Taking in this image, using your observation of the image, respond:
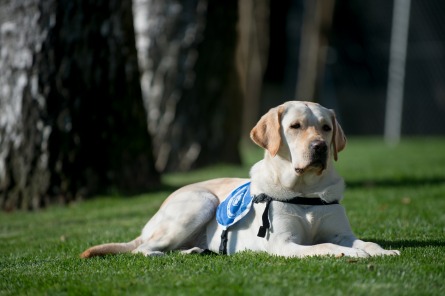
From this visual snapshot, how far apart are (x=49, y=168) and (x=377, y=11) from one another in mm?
18511

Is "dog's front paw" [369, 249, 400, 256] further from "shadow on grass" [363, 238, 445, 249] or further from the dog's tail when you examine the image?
the dog's tail

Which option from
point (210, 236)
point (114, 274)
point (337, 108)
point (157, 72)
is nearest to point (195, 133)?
point (157, 72)

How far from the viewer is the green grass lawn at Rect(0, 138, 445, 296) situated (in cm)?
411

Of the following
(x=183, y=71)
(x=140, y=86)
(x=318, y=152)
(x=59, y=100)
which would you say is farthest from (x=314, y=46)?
(x=318, y=152)

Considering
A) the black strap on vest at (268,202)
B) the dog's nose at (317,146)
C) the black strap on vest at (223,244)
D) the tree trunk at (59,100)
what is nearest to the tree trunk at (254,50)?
the tree trunk at (59,100)

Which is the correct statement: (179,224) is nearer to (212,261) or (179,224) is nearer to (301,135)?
(212,261)

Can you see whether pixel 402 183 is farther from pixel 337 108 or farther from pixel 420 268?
pixel 337 108

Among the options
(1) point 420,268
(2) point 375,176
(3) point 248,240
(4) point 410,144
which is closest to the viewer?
(1) point 420,268

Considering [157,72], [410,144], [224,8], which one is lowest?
[410,144]

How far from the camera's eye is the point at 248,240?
5414 mm

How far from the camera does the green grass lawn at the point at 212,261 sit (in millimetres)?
4105

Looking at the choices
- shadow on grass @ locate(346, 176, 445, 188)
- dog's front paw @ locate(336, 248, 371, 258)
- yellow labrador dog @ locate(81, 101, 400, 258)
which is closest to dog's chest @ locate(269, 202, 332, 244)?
yellow labrador dog @ locate(81, 101, 400, 258)

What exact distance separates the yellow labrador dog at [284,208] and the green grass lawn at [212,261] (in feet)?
0.70

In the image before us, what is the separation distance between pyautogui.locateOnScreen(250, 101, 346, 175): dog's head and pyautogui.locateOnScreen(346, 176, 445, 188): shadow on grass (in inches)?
194
